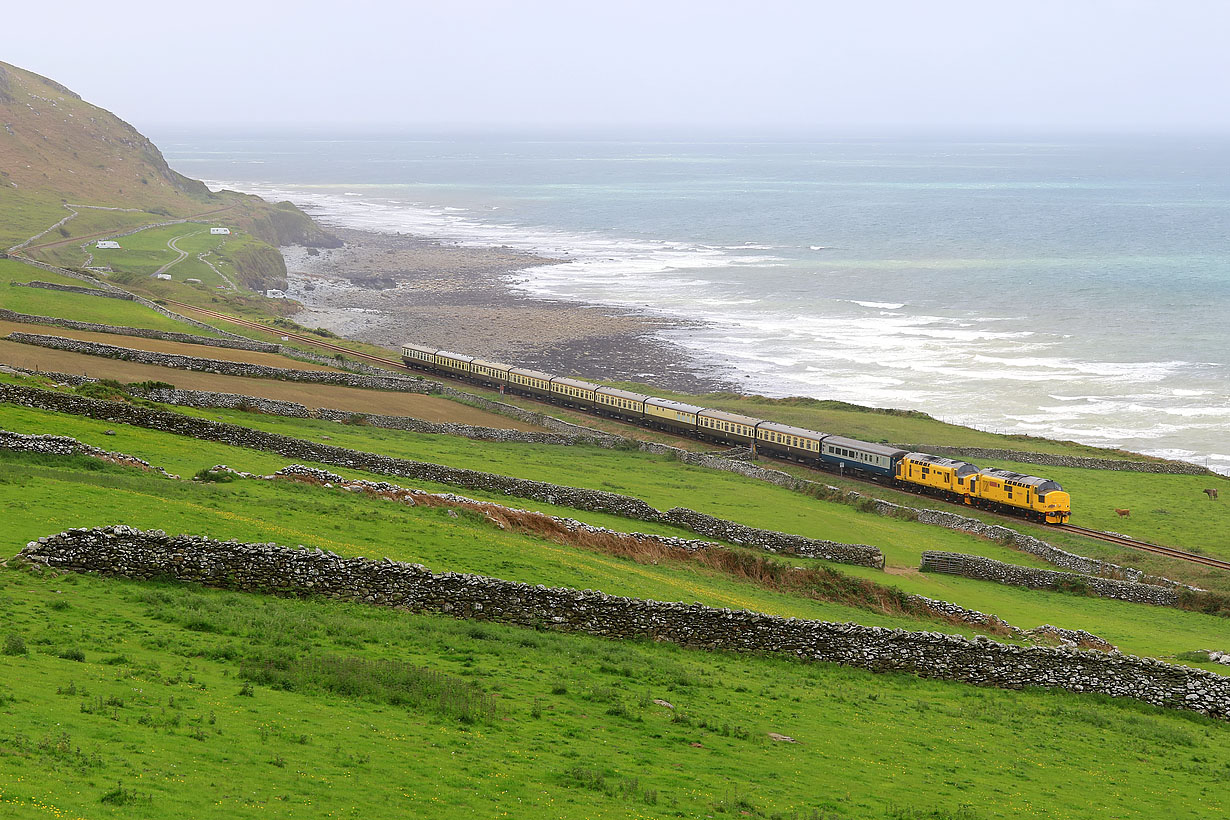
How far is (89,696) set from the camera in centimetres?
1295

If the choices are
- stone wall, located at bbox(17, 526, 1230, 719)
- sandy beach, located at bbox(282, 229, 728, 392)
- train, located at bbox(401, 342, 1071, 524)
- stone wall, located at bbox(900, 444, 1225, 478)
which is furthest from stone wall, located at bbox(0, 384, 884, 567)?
sandy beach, located at bbox(282, 229, 728, 392)

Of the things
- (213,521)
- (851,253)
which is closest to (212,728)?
(213,521)

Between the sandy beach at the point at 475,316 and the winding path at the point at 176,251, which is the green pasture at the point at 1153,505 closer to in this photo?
the sandy beach at the point at 475,316

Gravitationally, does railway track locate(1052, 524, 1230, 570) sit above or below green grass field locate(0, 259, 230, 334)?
below

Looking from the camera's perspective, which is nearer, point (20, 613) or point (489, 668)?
point (20, 613)

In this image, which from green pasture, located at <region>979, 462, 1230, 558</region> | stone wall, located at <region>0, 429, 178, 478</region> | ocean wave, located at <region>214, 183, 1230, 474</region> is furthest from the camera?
ocean wave, located at <region>214, 183, 1230, 474</region>

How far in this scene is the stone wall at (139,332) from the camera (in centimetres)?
5141

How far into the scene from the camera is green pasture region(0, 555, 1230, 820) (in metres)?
11.7

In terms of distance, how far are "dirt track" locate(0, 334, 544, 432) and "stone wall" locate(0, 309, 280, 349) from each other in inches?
32.3

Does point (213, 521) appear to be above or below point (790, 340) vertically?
below

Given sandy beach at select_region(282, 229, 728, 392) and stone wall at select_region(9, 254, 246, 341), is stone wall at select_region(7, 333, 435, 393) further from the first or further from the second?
sandy beach at select_region(282, 229, 728, 392)

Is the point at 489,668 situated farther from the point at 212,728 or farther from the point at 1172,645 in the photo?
the point at 1172,645

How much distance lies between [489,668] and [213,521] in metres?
7.58

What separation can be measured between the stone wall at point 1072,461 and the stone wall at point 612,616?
30.9 metres
